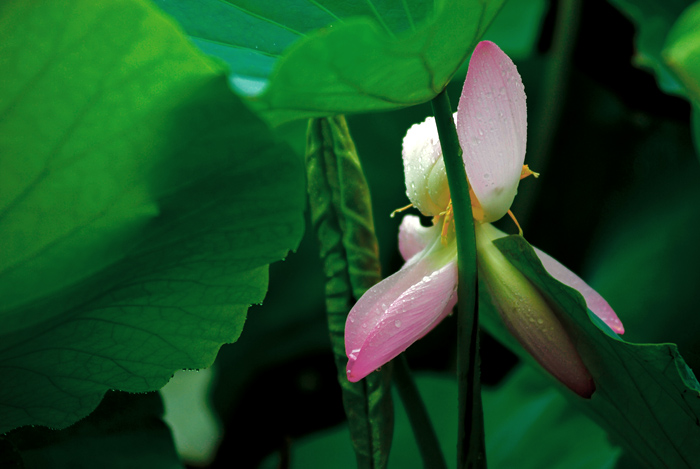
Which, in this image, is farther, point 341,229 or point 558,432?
point 558,432

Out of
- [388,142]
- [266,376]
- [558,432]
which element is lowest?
[266,376]

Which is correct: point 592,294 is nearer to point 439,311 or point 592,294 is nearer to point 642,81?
point 439,311

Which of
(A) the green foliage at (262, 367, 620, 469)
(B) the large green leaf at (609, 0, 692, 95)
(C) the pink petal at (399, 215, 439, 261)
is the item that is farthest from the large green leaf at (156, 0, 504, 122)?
(B) the large green leaf at (609, 0, 692, 95)

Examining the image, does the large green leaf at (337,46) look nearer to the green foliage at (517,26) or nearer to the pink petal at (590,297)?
the pink petal at (590,297)

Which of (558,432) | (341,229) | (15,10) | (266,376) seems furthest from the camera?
(266,376)

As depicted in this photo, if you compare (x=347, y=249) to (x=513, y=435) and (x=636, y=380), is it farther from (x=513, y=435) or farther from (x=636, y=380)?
(x=513, y=435)

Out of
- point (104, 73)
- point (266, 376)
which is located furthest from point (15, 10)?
point (266, 376)
